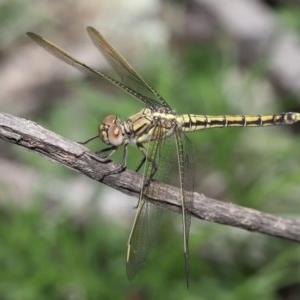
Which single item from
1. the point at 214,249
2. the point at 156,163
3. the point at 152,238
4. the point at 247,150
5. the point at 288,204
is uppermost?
the point at 247,150

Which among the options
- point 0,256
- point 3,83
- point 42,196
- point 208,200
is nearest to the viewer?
point 208,200

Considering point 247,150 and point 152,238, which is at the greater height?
point 247,150

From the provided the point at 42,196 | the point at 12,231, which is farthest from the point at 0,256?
the point at 42,196

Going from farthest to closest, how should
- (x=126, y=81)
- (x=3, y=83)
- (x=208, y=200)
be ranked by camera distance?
(x=3, y=83) → (x=126, y=81) → (x=208, y=200)

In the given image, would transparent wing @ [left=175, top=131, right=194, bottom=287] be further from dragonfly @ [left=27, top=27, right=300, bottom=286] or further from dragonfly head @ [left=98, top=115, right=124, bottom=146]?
dragonfly head @ [left=98, top=115, right=124, bottom=146]

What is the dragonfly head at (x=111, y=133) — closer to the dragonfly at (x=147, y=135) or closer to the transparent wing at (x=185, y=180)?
the dragonfly at (x=147, y=135)

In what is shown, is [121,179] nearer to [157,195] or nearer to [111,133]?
[157,195]

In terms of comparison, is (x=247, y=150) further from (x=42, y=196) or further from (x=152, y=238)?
(x=152, y=238)
